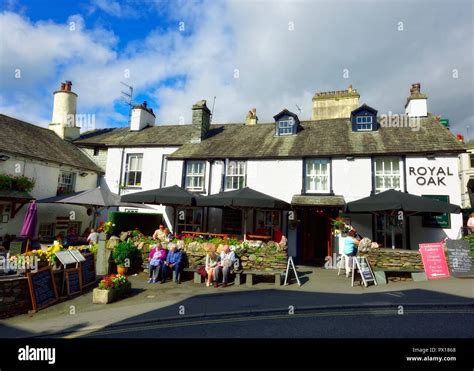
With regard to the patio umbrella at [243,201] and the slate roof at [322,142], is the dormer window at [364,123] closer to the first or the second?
the slate roof at [322,142]

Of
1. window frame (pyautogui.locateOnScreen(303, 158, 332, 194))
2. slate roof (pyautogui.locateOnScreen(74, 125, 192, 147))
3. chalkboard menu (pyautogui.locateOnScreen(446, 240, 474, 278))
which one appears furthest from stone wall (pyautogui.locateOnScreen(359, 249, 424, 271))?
slate roof (pyautogui.locateOnScreen(74, 125, 192, 147))

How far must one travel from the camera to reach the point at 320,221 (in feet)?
46.2

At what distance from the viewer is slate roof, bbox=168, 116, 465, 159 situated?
517 inches

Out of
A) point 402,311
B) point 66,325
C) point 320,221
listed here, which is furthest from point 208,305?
point 320,221

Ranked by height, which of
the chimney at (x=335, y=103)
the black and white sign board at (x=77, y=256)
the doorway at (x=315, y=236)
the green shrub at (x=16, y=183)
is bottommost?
the black and white sign board at (x=77, y=256)

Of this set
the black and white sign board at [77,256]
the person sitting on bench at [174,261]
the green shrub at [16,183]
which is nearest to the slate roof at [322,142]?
the person sitting on bench at [174,261]

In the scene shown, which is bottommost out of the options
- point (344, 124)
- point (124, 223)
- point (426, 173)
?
point (124, 223)

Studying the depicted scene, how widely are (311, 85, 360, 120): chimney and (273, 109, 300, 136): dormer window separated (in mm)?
4694

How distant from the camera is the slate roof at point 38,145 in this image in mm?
15320

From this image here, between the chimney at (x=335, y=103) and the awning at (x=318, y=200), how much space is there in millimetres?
8847

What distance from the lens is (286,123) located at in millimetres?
16797
